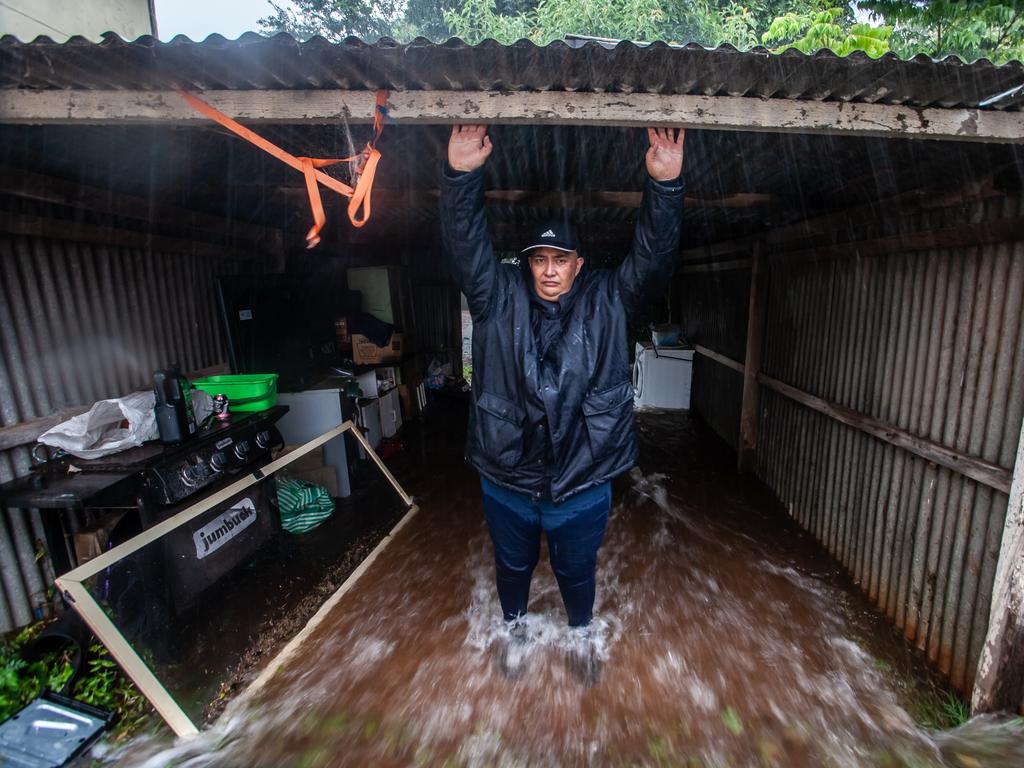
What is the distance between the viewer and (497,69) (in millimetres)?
1920

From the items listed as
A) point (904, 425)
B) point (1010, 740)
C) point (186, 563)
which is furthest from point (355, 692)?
point (904, 425)

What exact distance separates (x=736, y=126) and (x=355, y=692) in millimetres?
3401

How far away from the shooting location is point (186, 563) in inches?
124

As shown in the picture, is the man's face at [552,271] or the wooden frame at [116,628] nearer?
the wooden frame at [116,628]

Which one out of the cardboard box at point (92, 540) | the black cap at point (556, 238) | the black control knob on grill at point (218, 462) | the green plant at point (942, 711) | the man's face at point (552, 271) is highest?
the black cap at point (556, 238)

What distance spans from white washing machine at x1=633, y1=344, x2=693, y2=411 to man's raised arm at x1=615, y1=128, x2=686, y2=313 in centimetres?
683

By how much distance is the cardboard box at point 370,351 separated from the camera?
7.16m

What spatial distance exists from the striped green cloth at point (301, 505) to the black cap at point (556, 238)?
11.2 feet

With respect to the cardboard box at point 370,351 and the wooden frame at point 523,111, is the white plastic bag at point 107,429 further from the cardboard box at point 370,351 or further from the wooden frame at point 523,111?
the cardboard box at point 370,351

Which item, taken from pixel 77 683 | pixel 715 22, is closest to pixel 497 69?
pixel 77 683

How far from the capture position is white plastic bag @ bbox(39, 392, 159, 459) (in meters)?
2.94

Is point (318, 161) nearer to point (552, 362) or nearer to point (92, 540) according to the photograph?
point (552, 362)

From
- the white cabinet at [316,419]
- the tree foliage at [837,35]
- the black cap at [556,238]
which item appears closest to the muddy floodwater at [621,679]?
the white cabinet at [316,419]

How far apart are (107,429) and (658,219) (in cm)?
338
